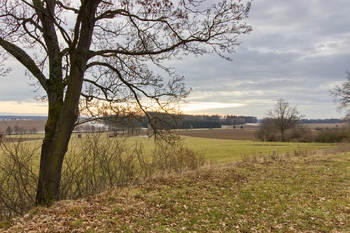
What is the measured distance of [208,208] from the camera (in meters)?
6.52

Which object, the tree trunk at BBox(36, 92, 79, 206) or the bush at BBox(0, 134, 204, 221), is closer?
the tree trunk at BBox(36, 92, 79, 206)

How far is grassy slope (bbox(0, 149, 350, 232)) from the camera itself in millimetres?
5277

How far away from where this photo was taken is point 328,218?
5930 mm

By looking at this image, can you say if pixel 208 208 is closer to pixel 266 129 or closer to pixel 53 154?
pixel 53 154

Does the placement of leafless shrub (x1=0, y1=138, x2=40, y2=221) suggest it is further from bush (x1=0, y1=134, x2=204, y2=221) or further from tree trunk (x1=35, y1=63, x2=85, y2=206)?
tree trunk (x1=35, y1=63, x2=85, y2=206)

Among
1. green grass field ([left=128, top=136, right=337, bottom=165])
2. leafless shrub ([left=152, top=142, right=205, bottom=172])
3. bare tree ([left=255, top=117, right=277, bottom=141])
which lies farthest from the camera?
bare tree ([left=255, top=117, right=277, bottom=141])

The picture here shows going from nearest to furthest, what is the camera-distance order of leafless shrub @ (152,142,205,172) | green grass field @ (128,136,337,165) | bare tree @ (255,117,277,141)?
leafless shrub @ (152,142,205,172)
green grass field @ (128,136,337,165)
bare tree @ (255,117,277,141)

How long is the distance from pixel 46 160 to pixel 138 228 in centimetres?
324

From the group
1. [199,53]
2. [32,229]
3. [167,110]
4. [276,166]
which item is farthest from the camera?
[276,166]

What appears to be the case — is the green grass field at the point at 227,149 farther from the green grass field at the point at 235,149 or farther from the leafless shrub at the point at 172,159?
the leafless shrub at the point at 172,159

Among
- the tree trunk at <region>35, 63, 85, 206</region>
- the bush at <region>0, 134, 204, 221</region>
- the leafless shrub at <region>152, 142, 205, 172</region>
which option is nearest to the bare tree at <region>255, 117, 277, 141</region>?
the leafless shrub at <region>152, 142, 205, 172</region>

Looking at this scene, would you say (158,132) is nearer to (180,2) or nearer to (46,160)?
(46,160)

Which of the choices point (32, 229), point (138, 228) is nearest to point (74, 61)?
point (32, 229)

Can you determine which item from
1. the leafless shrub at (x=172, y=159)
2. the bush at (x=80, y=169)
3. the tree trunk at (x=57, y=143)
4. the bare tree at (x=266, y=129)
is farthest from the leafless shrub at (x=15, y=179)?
the bare tree at (x=266, y=129)
